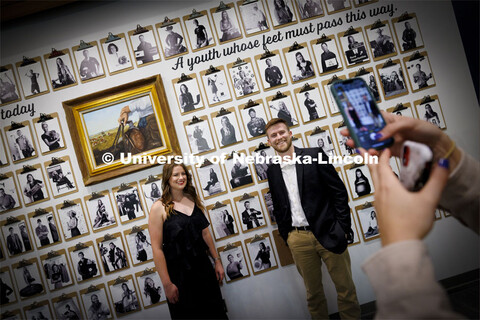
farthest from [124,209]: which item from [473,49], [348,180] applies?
[473,49]

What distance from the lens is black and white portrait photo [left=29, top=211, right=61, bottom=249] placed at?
3.67 m

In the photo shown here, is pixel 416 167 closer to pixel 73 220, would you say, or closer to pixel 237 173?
pixel 237 173

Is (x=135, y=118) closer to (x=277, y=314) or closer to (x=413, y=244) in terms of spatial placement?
(x=277, y=314)

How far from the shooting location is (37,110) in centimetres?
369

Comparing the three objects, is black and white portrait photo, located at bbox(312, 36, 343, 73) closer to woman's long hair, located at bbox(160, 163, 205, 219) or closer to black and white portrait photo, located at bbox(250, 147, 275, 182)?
black and white portrait photo, located at bbox(250, 147, 275, 182)

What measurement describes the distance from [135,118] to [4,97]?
161 cm

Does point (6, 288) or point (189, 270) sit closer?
point (189, 270)

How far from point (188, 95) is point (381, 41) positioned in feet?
8.00

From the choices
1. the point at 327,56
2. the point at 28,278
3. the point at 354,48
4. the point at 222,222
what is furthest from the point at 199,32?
the point at 28,278

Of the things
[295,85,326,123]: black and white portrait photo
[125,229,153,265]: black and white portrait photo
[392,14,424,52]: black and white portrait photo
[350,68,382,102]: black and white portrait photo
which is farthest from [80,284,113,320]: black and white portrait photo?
[392,14,424,52]: black and white portrait photo

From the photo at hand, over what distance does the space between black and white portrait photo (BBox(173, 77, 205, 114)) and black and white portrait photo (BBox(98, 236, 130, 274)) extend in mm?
1732

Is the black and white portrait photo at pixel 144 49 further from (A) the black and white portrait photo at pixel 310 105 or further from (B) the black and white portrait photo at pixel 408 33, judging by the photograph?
(B) the black and white portrait photo at pixel 408 33

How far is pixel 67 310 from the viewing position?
12.0ft

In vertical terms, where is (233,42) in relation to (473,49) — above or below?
above
